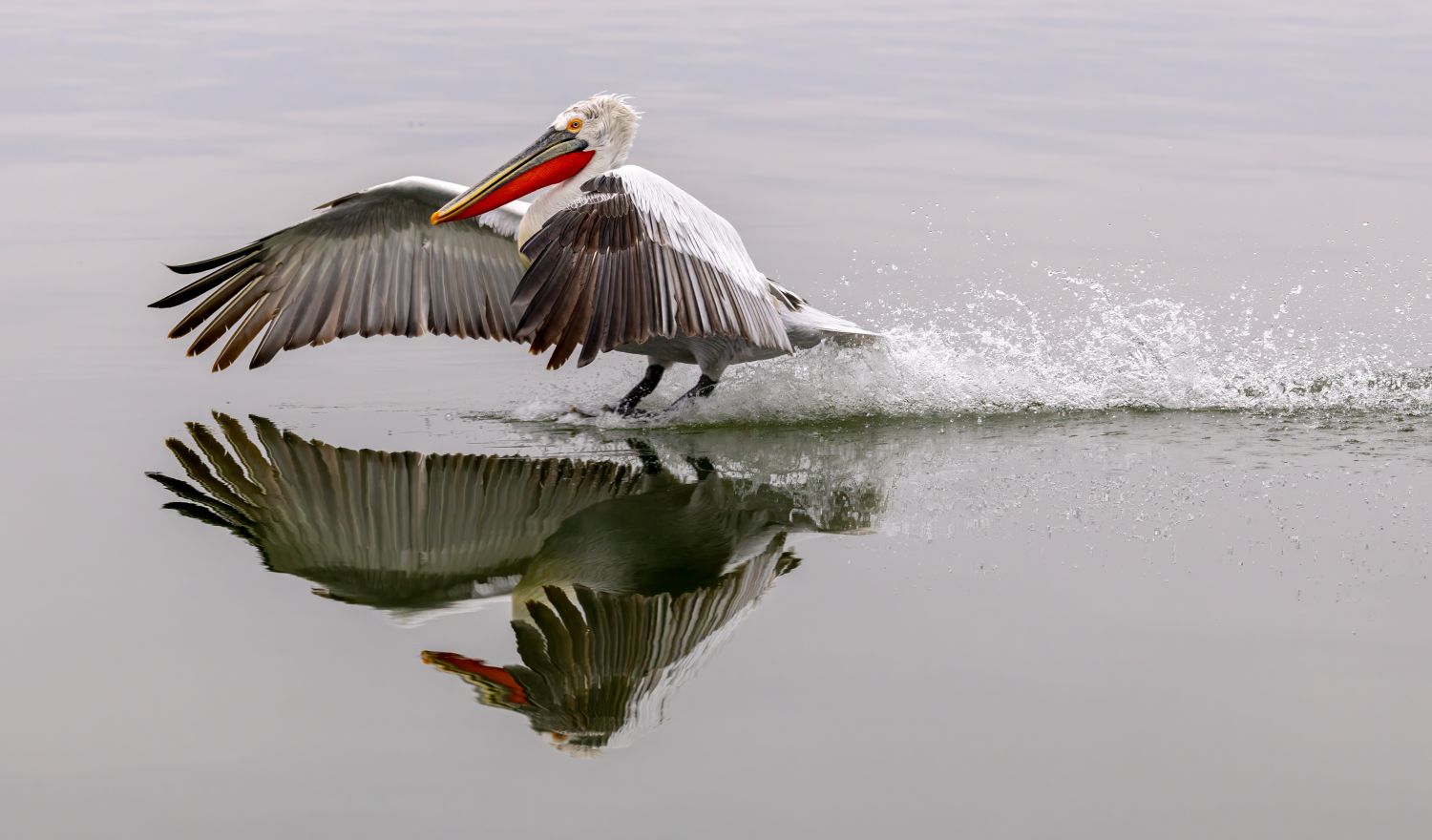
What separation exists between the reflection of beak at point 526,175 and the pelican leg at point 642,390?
86cm

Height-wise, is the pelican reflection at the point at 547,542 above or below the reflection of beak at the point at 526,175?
below

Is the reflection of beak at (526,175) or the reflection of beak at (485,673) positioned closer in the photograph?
the reflection of beak at (485,673)

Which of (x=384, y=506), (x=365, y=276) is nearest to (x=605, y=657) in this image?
(x=384, y=506)

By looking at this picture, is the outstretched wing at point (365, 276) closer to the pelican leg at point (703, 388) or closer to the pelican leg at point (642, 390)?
the pelican leg at point (642, 390)

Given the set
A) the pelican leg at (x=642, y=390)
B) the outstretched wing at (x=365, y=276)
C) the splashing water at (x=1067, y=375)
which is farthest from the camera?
the outstretched wing at (x=365, y=276)

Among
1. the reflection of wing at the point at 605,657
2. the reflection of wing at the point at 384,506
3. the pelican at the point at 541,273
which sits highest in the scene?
the pelican at the point at 541,273

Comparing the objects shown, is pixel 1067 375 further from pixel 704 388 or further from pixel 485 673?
pixel 485 673

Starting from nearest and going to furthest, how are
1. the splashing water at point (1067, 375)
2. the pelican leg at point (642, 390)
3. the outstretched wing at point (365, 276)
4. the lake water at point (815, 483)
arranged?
the lake water at point (815, 483) < the splashing water at point (1067, 375) < the pelican leg at point (642, 390) < the outstretched wing at point (365, 276)

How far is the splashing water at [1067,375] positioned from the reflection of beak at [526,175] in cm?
81

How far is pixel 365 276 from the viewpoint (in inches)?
280

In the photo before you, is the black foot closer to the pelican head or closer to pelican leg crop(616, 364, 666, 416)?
pelican leg crop(616, 364, 666, 416)

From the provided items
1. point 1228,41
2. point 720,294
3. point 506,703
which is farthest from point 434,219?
point 1228,41

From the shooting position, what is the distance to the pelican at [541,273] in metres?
5.67

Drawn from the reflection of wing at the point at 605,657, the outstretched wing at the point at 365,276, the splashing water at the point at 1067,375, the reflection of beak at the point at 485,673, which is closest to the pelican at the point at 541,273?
the outstretched wing at the point at 365,276
